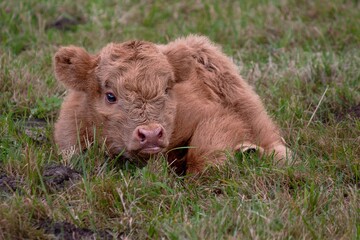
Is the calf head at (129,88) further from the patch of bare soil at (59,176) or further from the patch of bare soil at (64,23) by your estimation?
the patch of bare soil at (64,23)

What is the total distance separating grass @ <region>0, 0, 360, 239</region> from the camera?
562cm

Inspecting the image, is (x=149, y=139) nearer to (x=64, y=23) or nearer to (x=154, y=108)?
(x=154, y=108)

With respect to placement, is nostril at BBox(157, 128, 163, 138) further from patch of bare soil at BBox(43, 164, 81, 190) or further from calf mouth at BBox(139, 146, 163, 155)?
patch of bare soil at BBox(43, 164, 81, 190)

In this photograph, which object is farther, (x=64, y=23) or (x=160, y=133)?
(x=64, y=23)

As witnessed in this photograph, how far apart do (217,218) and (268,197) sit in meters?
0.76

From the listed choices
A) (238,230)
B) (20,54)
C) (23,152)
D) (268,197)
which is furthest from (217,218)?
(20,54)

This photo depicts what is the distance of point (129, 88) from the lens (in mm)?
6738

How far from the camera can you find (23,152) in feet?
21.7

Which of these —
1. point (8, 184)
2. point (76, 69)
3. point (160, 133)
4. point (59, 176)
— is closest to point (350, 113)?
point (160, 133)

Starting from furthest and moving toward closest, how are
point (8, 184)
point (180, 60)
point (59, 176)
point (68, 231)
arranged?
1. point (180, 60)
2. point (59, 176)
3. point (8, 184)
4. point (68, 231)

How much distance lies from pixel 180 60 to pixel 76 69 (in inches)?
36.2

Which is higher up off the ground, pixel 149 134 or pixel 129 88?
pixel 129 88

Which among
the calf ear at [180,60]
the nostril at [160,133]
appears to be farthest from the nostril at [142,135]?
the calf ear at [180,60]

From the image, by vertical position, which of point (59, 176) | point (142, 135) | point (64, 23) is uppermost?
point (142, 135)
